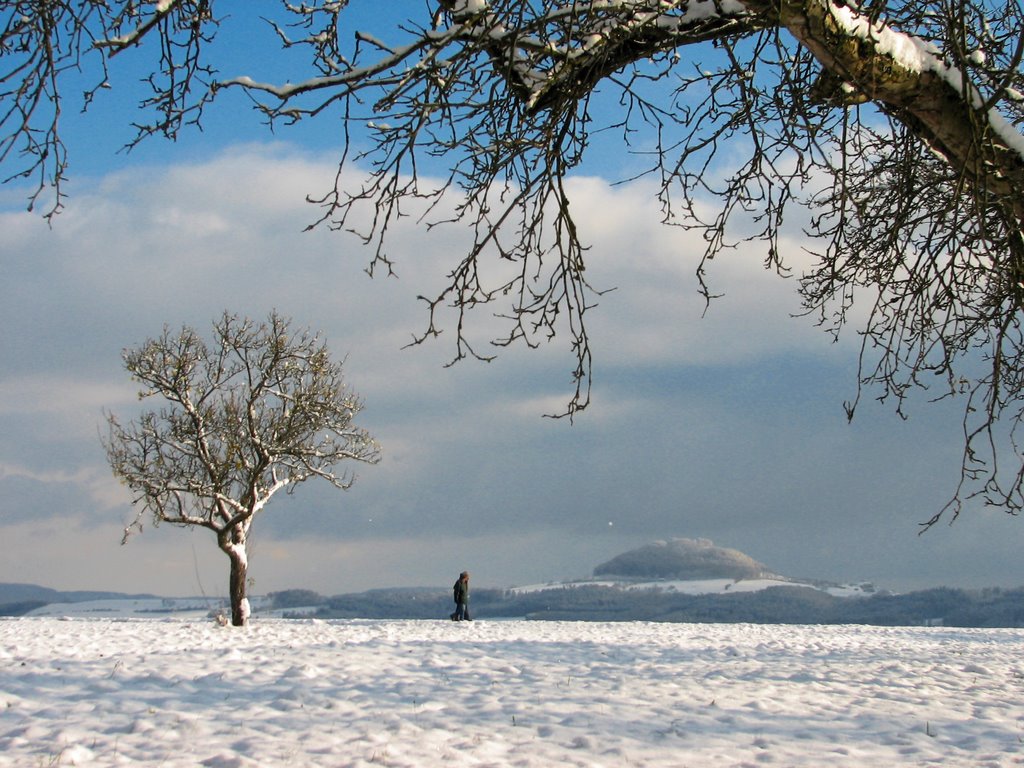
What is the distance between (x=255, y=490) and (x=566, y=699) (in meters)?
15.7

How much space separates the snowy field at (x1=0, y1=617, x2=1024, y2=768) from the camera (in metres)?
6.52

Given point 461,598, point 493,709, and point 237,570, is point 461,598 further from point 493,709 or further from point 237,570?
point 493,709

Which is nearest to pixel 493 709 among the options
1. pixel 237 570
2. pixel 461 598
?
pixel 237 570

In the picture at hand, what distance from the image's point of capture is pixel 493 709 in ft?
26.0

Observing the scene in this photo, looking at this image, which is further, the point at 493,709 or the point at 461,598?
the point at 461,598

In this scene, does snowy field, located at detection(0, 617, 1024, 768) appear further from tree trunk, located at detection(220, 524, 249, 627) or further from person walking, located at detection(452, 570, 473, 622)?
person walking, located at detection(452, 570, 473, 622)

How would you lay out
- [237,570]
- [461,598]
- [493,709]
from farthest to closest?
[461,598] → [237,570] → [493,709]

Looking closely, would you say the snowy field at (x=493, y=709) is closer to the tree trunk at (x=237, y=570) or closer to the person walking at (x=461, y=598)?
the tree trunk at (x=237, y=570)

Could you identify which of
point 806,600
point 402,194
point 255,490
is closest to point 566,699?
point 402,194

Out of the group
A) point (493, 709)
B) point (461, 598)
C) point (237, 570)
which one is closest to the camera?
point (493, 709)

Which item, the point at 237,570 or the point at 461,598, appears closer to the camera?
the point at 237,570

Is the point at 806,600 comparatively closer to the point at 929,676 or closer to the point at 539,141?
the point at 929,676

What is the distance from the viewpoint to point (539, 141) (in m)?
6.39

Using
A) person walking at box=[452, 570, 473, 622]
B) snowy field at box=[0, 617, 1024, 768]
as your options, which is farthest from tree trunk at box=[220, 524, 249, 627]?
snowy field at box=[0, 617, 1024, 768]
